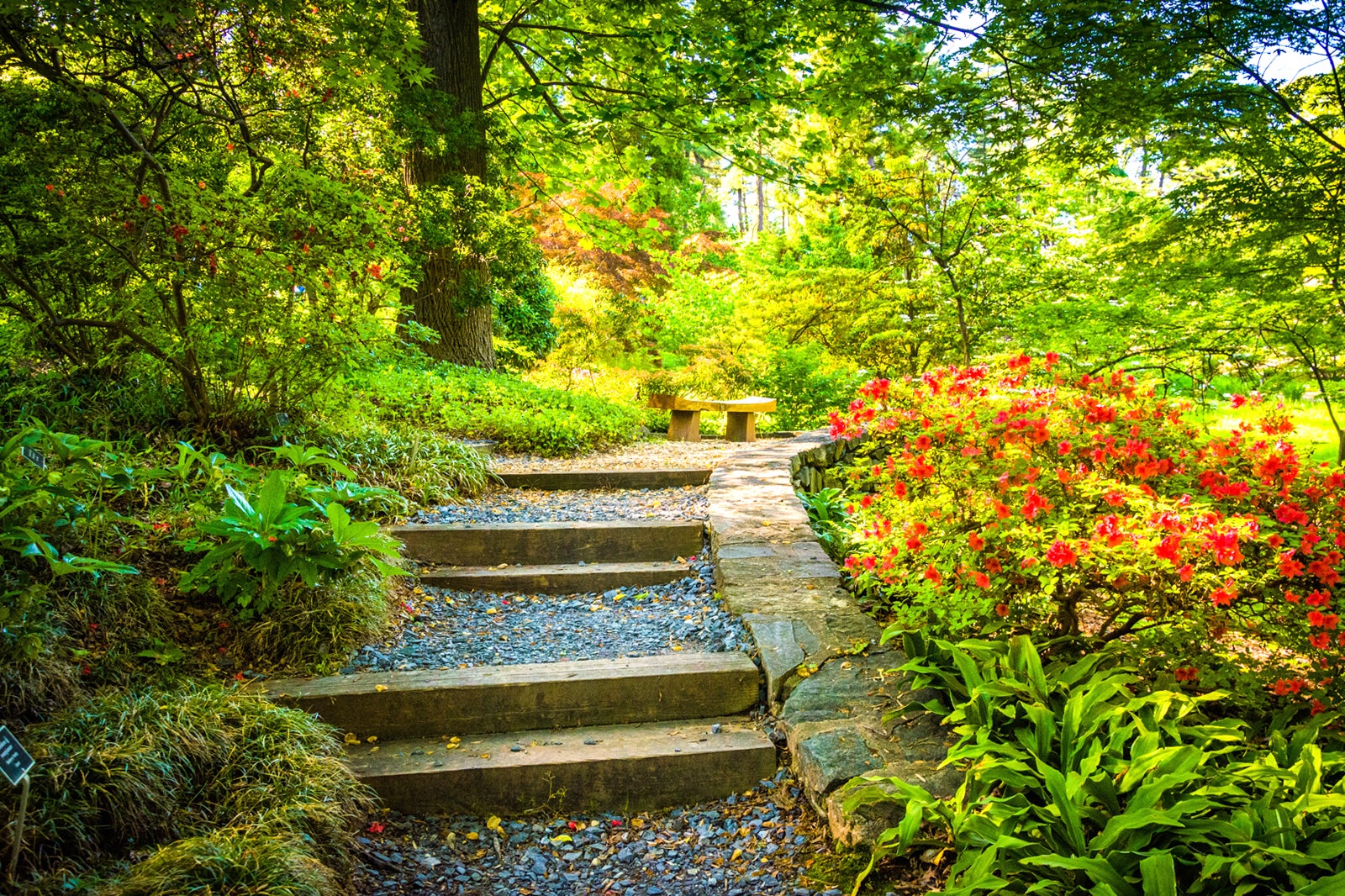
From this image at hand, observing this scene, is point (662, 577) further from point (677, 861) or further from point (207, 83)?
point (207, 83)

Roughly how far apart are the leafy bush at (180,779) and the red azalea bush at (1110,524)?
1883 millimetres

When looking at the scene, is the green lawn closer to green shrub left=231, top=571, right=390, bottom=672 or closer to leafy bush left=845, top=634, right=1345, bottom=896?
leafy bush left=845, top=634, right=1345, bottom=896

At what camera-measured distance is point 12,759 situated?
4.59 ft

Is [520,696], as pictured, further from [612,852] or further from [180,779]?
[180,779]

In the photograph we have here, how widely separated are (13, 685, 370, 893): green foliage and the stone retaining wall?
1.34 meters

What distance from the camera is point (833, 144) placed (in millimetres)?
9250

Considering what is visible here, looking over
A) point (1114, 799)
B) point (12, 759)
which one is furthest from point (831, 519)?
point (12, 759)

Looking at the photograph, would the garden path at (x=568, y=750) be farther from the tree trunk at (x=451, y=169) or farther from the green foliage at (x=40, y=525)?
the tree trunk at (x=451, y=169)

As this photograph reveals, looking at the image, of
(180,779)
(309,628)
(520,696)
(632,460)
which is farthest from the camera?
(632,460)

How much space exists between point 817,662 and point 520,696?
1051 millimetres

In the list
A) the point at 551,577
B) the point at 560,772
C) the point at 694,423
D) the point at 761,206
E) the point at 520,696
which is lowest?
the point at 560,772

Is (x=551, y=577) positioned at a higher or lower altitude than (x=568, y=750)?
higher

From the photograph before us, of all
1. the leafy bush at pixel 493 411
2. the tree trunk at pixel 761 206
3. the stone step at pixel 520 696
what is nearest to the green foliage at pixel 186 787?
the stone step at pixel 520 696

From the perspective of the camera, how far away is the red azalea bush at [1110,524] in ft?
7.02
